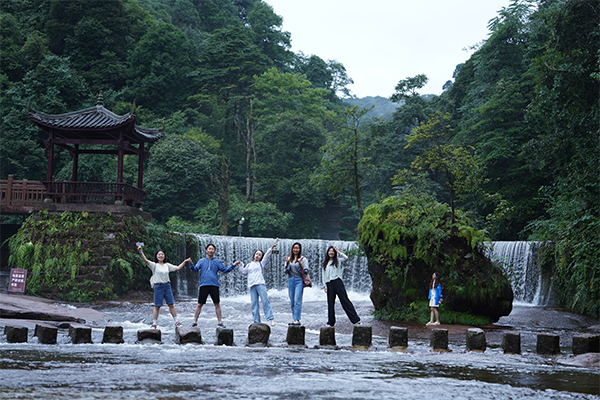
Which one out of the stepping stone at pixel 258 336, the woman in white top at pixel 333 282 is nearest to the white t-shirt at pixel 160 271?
the stepping stone at pixel 258 336

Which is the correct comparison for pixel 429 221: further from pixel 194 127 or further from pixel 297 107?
pixel 297 107

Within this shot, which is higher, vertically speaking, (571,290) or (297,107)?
(297,107)

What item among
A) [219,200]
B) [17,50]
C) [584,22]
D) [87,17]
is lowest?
[219,200]

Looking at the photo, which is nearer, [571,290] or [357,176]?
[571,290]

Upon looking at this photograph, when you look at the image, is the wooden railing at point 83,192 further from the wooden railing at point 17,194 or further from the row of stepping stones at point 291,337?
the row of stepping stones at point 291,337

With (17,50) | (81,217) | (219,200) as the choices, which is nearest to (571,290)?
(81,217)

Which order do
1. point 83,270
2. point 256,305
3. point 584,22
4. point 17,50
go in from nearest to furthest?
1. point 256,305
2. point 584,22
3. point 83,270
4. point 17,50

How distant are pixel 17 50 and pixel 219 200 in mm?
17914

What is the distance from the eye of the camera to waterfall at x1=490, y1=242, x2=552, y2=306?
71.9 ft

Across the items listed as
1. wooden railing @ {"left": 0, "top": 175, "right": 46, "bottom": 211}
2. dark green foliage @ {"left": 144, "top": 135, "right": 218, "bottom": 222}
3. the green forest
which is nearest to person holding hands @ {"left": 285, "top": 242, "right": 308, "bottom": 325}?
the green forest

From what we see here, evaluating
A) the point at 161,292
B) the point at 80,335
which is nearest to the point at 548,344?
the point at 161,292

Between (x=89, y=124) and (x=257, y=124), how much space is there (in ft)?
88.5

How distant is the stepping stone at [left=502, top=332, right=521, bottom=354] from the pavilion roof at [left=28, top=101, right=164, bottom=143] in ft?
54.2

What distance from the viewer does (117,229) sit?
70.7 ft
